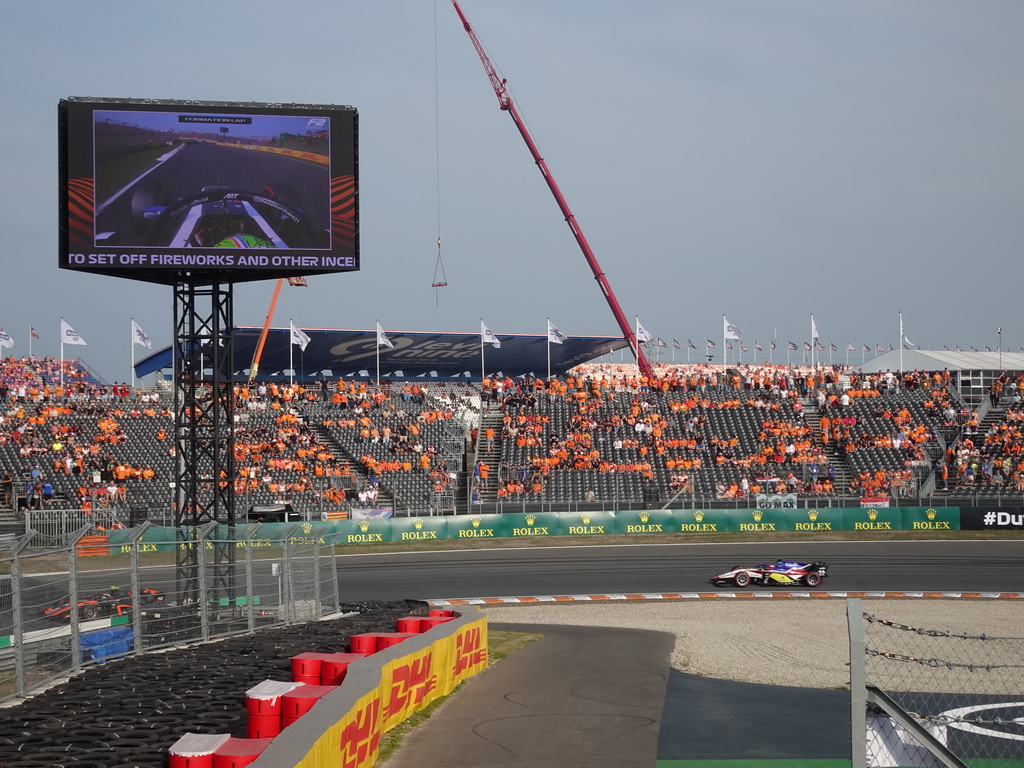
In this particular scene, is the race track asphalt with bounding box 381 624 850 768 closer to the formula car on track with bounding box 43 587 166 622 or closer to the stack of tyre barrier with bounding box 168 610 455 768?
the stack of tyre barrier with bounding box 168 610 455 768

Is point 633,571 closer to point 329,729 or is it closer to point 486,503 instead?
point 486,503

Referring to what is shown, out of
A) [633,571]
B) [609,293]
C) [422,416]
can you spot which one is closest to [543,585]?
[633,571]

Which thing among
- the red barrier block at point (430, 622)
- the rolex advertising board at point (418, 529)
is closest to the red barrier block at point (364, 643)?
the red barrier block at point (430, 622)

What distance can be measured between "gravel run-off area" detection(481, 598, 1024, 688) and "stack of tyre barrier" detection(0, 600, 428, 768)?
6834mm

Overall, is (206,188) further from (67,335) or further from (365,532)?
(67,335)

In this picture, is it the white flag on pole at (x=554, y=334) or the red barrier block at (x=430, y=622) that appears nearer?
the red barrier block at (x=430, y=622)

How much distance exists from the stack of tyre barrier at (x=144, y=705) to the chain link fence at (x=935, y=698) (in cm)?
496

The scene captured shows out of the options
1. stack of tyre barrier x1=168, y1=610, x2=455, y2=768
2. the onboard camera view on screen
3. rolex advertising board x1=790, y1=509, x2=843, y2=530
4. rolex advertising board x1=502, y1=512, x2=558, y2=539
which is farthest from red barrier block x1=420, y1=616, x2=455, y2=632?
rolex advertising board x1=790, y1=509, x2=843, y2=530

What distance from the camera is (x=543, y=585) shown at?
1214 inches

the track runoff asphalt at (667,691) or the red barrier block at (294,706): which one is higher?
the red barrier block at (294,706)

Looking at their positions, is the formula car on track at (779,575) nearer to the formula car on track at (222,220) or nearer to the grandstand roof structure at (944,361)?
the formula car on track at (222,220)

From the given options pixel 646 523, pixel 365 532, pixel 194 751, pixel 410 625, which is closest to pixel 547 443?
pixel 646 523

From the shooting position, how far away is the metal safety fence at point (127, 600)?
10.8 meters

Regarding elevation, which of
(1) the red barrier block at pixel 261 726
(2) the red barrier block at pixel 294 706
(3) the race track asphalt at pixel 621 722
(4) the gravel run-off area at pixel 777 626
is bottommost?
(4) the gravel run-off area at pixel 777 626
